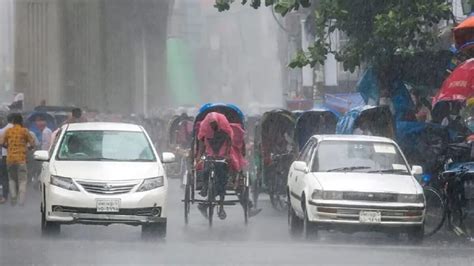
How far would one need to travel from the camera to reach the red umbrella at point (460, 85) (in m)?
20.4

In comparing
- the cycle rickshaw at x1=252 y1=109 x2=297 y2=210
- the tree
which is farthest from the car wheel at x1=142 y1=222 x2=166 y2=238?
the cycle rickshaw at x1=252 y1=109 x2=297 y2=210

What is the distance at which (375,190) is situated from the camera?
654 inches

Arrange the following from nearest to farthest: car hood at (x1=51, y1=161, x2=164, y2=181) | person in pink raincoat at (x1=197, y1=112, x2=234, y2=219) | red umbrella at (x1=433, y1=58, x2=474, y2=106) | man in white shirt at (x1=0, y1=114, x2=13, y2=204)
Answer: car hood at (x1=51, y1=161, x2=164, y2=181) → person in pink raincoat at (x1=197, y1=112, x2=234, y2=219) → red umbrella at (x1=433, y1=58, x2=474, y2=106) → man in white shirt at (x1=0, y1=114, x2=13, y2=204)

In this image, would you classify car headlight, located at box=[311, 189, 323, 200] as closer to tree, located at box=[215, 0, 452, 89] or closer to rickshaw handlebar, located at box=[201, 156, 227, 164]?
rickshaw handlebar, located at box=[201, 156, 227, 164]

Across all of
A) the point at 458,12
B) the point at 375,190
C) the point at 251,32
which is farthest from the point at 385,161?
the point at 251,32

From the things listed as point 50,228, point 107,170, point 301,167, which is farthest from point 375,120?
point 50,228

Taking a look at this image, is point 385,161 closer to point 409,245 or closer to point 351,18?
point 409,245

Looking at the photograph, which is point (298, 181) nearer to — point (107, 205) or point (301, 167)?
point (301, 167)

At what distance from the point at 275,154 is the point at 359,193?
848cm

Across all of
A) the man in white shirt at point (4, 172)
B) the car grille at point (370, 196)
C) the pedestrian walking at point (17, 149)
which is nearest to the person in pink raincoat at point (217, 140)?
the car grille at point (370, 196)

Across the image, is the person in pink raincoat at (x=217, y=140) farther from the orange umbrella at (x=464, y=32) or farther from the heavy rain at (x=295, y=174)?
the orange umbrella at (x=464, y=32)

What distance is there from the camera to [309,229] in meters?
16.9

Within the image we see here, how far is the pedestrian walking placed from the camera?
24.5m

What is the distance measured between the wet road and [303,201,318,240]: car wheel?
0.12 m
